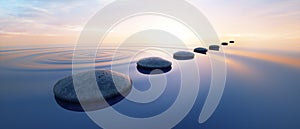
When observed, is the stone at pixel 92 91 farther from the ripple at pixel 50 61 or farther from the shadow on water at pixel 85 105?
the ripple at pixel 50 61

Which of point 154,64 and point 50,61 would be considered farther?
point 50,61

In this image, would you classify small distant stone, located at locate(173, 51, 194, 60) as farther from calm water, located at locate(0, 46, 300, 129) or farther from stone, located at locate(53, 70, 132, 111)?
stone, located at locate(53, 70, 132, 111)

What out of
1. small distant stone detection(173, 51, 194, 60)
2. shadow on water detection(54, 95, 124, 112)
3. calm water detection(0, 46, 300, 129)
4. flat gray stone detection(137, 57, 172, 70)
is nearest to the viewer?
calm water detection(0, 46, 300, 129)

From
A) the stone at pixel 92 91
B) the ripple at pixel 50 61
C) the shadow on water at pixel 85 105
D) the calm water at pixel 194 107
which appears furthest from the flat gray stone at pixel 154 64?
the shadow on water at pixel 85 105

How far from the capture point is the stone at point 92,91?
631 cm

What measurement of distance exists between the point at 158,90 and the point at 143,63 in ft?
17.6

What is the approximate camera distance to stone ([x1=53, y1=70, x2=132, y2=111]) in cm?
631

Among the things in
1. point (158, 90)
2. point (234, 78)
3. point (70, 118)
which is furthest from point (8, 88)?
point (234, 78)

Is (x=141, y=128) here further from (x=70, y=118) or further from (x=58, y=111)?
(x=58, y=111)

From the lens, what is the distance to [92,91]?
6570 millimetres

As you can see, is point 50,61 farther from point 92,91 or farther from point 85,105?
point 85,105

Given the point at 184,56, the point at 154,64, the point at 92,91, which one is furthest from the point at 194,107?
the point at 184,56

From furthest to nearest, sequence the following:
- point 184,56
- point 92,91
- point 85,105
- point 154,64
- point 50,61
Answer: point 184,56 < point 50,61 < point 154,64 < point 92,91 < point 85,105

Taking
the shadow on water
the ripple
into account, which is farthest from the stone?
the ripple
